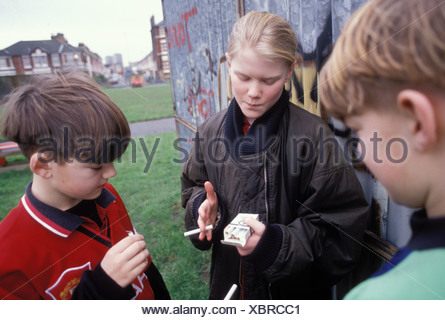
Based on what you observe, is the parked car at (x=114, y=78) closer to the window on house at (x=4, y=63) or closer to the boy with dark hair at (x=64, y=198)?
the boy with dark hair at (x=64, y=198)

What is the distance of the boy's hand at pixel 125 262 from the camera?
91cm

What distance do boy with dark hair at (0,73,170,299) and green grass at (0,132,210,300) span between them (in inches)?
9.0

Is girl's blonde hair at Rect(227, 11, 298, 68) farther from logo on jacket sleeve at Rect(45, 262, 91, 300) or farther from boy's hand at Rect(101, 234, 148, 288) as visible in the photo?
logo on jacket sleeve at Rect(45, 262, 91, 300)

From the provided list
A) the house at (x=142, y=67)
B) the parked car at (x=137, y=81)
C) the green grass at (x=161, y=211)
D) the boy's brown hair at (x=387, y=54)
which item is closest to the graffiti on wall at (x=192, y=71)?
the green grass at (x=161, y=211)

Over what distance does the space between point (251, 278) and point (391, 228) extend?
588 mm

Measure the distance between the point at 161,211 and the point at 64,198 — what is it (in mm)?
2489

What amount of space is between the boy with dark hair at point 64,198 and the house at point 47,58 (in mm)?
47

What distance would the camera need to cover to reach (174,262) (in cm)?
257

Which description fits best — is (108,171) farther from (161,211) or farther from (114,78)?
(161,211)

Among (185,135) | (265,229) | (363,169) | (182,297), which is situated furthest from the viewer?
(185,135)

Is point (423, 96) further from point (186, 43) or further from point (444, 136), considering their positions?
point (186, 43)

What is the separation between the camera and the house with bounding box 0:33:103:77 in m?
1.02

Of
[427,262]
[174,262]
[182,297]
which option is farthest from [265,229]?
[174,262]

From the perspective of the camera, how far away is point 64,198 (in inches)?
41.0
